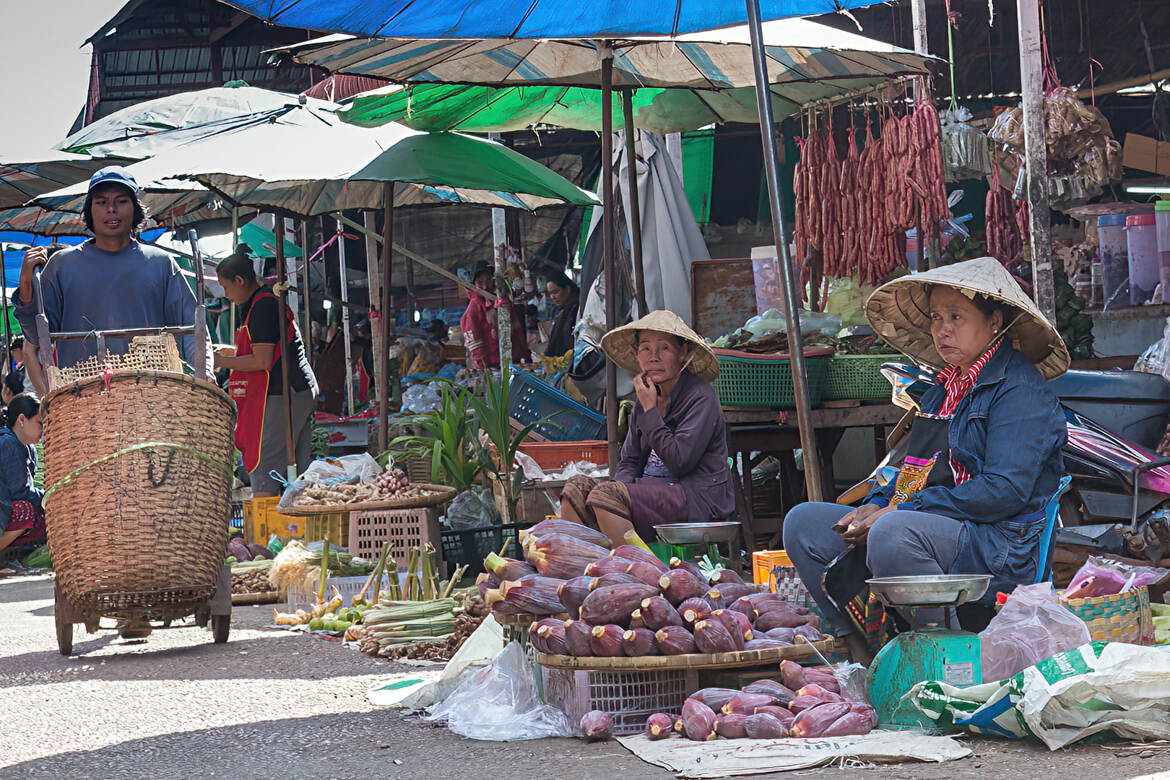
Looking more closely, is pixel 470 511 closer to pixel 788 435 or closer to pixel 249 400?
pixel 788 435

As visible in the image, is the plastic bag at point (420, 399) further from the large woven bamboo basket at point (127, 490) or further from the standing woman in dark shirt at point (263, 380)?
the large woven bamboo basket at point (127, 490)

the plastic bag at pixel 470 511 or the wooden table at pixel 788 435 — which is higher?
the wooden table at pixel 788 435

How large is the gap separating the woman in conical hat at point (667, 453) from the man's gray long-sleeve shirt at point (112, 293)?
199 centimetres

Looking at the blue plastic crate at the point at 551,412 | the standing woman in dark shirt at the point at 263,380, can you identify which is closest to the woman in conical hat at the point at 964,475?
the blue plastic crate at the point at 551,412

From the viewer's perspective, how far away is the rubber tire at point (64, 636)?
5.73 metres

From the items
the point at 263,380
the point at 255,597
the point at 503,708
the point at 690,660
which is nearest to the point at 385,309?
the point at 263,380

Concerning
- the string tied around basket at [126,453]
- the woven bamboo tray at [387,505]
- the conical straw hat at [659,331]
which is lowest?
the woven bamboo tray at [387,505]

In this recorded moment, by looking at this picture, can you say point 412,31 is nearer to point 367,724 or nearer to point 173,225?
point 367,724

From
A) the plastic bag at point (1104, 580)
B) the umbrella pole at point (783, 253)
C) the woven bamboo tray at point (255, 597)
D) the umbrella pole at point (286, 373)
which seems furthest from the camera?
the umbrella pole at point (286, 373)

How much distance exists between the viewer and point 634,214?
7.30m

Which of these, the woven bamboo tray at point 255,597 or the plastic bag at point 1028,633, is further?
the woven bamboo tray at point 255,597

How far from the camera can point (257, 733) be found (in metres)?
4.05

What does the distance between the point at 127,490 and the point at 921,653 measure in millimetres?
3404

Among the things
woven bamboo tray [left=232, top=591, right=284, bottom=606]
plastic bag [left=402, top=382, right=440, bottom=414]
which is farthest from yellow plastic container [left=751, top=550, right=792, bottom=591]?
plastic bag [left=402, top=382, right=440, bottom=414]
